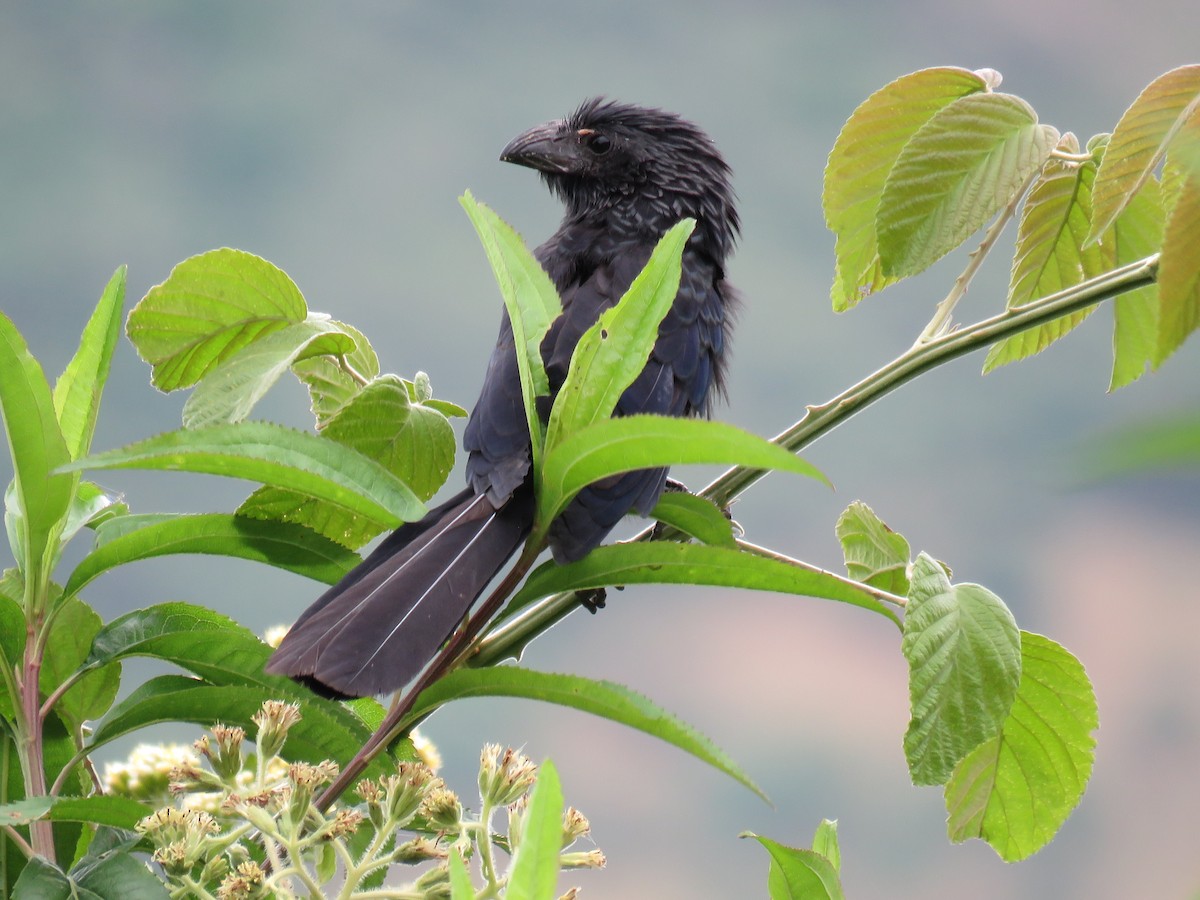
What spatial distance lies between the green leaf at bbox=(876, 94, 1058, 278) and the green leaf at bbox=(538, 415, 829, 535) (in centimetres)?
43

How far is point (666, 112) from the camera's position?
8.18ft

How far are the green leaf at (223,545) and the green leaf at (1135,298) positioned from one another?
83 centimetres

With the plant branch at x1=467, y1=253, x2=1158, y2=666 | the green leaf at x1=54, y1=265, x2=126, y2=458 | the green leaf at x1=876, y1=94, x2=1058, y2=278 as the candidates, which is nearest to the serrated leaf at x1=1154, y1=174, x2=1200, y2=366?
the plant branch at x1=467, y1=253, x2=1158, y2=666

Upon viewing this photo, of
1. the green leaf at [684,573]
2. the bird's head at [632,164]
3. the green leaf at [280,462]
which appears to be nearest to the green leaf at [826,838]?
the green leaf at [684,573]

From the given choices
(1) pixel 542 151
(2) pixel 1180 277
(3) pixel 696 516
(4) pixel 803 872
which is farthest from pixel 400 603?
(1) pixel 542 151

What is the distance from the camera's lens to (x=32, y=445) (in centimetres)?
90

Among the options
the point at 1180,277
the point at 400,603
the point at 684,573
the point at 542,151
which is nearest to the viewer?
the point at 1180,277

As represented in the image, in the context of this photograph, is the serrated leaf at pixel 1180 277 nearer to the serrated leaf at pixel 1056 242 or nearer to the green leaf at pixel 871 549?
the green leaf at pixel 871 549

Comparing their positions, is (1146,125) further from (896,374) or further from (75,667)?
(75,667)

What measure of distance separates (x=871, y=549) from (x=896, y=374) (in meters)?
0.25

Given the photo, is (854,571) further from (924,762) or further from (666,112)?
→ (666,112)

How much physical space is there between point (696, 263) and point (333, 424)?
117 centimetres

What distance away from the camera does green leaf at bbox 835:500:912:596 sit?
1216 mm

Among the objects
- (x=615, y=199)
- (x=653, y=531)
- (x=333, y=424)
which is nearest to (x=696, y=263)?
(x=615, y=199)
